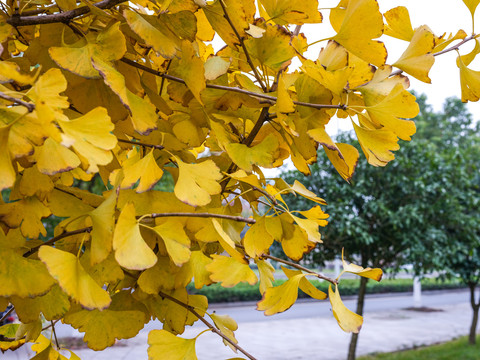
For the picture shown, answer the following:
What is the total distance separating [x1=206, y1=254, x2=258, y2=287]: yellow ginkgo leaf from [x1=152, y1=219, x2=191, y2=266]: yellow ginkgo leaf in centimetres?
7

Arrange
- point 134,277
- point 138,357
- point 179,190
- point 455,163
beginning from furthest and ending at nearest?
point 138,357
point 455,163
point 134,277
point 179,190

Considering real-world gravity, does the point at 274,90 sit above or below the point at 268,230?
above

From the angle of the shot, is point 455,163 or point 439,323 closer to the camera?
point 455,163

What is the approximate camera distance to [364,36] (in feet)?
1.69

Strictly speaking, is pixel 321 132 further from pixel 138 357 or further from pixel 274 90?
pixel 138 357

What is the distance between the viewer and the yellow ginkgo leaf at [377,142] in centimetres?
53

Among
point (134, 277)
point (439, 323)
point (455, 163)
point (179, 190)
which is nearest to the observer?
point (179, 190)

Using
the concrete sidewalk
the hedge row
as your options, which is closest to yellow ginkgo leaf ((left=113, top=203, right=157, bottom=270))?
the concrete sidewalk

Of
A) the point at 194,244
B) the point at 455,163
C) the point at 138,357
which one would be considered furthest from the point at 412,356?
the point at 194,244

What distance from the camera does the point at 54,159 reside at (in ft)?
1.32

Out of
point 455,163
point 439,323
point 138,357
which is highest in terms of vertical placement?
point 455,163

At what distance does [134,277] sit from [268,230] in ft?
0.57

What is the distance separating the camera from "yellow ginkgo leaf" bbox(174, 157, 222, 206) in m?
0.45

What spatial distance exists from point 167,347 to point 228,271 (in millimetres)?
109
